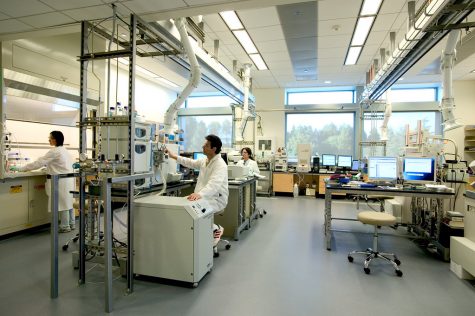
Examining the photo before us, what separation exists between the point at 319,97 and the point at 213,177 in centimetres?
627

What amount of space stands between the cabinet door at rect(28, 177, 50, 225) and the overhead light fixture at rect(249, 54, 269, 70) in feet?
13.6

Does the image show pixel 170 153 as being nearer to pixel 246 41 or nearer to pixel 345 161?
pixel 246 41

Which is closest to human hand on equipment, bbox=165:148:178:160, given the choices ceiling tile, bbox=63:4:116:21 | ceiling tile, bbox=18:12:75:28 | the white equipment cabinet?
the white equipment cabinet

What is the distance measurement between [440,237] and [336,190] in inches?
48.7

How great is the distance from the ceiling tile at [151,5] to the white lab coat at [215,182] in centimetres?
147

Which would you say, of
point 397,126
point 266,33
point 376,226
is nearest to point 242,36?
point 266,33

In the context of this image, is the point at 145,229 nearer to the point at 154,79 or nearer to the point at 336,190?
the point at 336,190

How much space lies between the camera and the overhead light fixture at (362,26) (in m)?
3.44

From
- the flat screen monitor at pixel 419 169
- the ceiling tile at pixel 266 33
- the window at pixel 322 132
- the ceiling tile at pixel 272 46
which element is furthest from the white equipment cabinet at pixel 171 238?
the window at pixel 322 132

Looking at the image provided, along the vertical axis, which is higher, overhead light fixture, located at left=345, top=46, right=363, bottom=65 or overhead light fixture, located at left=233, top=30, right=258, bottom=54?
overhead light fixture, located at left=233, top=30, right=258, bottom=54

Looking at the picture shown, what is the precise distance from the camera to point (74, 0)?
2.40m

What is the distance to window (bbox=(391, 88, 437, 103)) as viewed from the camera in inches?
282

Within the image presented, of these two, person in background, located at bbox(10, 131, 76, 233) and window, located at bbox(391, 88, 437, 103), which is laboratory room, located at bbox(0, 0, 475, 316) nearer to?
person in background, located at bbox(10, 131, 76, 233)

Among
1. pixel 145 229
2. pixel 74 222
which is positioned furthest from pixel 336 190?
pixel 74 222
